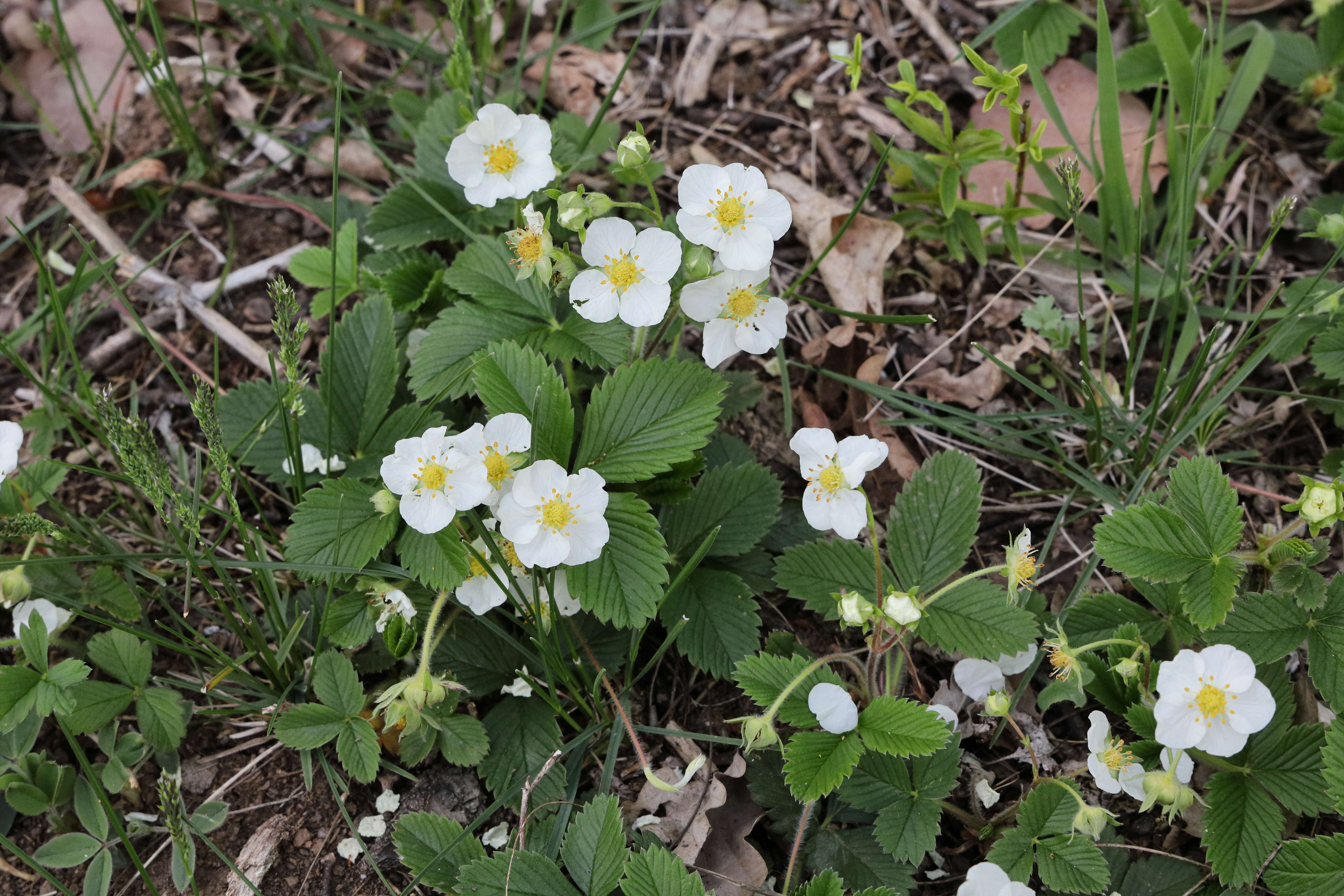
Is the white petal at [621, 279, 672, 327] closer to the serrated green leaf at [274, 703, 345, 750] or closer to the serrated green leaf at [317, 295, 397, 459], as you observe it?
the serrated green leaf at [317, 295, 397, 459]

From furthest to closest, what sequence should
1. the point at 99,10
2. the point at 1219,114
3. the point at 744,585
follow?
the point at 99,10 < the point at 1219,114 < the point at 744,585

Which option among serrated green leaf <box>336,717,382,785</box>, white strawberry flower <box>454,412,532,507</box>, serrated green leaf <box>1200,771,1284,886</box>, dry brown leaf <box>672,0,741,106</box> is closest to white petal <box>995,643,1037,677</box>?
serrated green leaf <box>1200,771,1284,886</box>

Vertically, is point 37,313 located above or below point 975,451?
above

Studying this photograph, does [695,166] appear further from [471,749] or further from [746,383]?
[471,749]

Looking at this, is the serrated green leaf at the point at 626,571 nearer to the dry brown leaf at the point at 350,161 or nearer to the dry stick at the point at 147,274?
the dry stick at the point at 147,274

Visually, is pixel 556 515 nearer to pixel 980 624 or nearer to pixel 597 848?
pixel 597 848

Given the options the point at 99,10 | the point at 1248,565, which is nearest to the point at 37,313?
the point at 99,10
